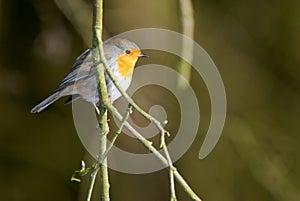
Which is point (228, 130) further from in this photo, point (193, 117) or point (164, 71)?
point (164, 71)

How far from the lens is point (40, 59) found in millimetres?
3332

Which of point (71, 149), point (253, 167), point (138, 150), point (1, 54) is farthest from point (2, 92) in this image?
point (253, 167)

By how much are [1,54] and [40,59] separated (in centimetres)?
18

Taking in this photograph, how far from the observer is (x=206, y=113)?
11.0 ft

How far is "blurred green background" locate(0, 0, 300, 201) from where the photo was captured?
333 centimetres

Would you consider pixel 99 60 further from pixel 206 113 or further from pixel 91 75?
pixel 206 113

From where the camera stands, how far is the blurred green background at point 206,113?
333 cm

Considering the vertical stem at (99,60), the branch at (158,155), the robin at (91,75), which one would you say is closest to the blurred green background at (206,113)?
the robin at (91,75)

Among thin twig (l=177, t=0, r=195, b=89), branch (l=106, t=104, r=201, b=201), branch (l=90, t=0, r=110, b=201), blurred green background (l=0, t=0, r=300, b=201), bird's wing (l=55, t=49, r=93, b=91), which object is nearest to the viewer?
branch (l=106, t=104, r=201, b=201)

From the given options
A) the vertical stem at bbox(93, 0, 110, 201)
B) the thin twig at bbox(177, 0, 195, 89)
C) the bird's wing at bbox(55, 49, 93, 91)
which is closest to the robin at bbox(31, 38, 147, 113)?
the bird's wing at bbox(55, 49, 93, 91)

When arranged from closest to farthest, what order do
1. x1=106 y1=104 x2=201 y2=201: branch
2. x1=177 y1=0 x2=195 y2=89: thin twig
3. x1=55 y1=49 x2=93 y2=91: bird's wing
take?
1. x1=106 y1=104 x2=201 y2=201: branch
2. x1=177 y1=0 x2=195 y2=89: thin twig
3. x1=55 y1=49 x2=93 y2=91: bird's wing

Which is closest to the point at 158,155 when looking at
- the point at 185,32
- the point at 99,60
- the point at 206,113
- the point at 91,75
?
the point at 99,60

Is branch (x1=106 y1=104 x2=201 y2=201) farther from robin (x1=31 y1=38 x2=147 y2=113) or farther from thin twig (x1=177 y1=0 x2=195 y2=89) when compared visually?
robin (x1=31 y1=38 x2=147 y2=113)

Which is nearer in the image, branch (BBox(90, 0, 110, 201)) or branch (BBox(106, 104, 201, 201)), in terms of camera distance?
branch (BBox(106, 104, 201, 201))
